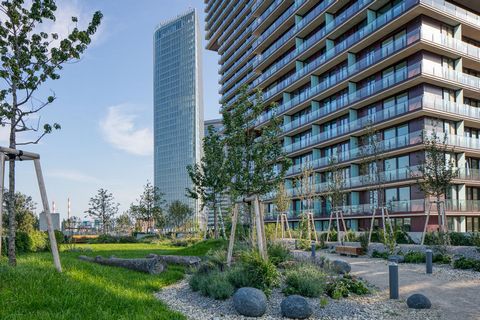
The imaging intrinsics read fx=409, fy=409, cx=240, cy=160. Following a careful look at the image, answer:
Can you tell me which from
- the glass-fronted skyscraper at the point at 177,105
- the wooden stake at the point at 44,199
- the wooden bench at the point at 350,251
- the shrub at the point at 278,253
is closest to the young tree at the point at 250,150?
the shrub at the point at 278,253

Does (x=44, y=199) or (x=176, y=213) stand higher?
(x=44, y=199)

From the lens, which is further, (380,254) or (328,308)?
(380,254)

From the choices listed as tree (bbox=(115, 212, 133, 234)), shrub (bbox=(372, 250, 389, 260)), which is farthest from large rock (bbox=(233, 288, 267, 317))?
tree (bbox=(115, 212, 133, 234))

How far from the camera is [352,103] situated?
4138cm

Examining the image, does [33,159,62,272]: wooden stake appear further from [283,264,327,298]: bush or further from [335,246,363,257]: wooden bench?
[335,246,363,257]: wooden bench

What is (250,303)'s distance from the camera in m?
8.15

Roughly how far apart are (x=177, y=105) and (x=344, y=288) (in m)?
154

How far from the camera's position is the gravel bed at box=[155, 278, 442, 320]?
329 inches

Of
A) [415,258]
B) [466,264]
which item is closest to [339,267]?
[466,264]

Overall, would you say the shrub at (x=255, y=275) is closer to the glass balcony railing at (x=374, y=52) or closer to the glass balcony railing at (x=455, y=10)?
the glass balcony railing at (x=374, y=52)

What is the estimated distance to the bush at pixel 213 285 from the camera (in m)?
9.45

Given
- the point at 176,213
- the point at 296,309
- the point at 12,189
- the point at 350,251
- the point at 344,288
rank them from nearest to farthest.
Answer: the point at 296,309, the point at 344,288, the point at 12,189, the point at 350,251, the point at 176,213

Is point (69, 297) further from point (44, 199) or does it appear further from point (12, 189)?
point (12, 189)

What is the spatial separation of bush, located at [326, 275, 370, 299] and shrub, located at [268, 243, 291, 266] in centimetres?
236
